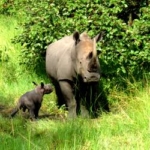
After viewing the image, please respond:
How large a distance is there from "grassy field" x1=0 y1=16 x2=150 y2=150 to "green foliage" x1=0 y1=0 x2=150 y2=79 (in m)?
0.51

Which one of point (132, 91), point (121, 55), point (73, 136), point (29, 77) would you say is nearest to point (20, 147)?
point (73, 136)

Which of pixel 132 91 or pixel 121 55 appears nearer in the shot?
pixel 132 91

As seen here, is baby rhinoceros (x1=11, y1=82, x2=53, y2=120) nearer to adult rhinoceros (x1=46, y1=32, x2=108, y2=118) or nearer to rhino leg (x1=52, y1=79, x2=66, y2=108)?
adult rhinoceros (x1=46, y1=32, x2=108, y2=118)

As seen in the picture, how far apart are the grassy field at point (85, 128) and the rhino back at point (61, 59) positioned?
65cm

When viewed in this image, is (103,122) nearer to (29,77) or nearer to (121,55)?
(121,55)

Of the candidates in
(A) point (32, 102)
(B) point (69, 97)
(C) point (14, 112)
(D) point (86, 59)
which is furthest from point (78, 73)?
(C) point (14, 112)

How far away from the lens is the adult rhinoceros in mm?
6781

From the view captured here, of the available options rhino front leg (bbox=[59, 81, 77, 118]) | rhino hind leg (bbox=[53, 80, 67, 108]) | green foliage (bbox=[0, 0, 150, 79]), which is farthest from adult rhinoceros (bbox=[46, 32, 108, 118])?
green foliage (bbox=[0, 0, 150, 79])

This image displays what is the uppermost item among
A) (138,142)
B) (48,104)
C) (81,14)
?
(81,14)

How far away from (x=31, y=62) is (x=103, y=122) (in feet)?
12.0

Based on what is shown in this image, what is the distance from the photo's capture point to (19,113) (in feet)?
23.4

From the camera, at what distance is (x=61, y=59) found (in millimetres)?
7609

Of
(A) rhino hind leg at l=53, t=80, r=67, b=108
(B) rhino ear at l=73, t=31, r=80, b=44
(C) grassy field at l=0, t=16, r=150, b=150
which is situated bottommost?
(A) rhino hind leg at l=53, t=80, r=67, b=108

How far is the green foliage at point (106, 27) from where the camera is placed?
7941 millimetres
